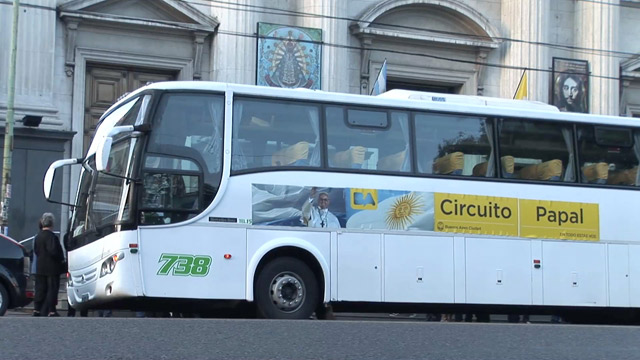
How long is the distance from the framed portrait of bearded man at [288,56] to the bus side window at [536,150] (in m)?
11.9

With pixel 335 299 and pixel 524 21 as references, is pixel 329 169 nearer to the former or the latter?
pixel 335 299

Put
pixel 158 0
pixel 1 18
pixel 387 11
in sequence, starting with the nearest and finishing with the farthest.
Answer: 1. pixel 1 18
2. pixel 158 0
3. pixel 387 11

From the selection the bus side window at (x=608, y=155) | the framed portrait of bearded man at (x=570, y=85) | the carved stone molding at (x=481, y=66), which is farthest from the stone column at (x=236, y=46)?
the bus side window at (x=608, y=155)

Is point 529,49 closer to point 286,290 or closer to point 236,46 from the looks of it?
point 236,46

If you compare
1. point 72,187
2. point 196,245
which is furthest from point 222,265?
point 72,187

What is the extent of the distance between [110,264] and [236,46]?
1423cm

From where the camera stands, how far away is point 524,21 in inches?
1169

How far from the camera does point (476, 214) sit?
14859 millimetres

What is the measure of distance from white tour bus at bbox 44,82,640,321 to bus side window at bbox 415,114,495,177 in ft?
0.07

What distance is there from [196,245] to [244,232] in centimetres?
65

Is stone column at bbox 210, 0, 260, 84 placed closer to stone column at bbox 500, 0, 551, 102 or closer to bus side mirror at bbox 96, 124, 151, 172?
stone column at bbox 500, 0, 551, 102

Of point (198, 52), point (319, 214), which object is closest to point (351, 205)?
point (319, 214)

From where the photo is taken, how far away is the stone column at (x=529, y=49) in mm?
29641

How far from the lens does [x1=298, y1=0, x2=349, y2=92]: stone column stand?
27.3 meters
